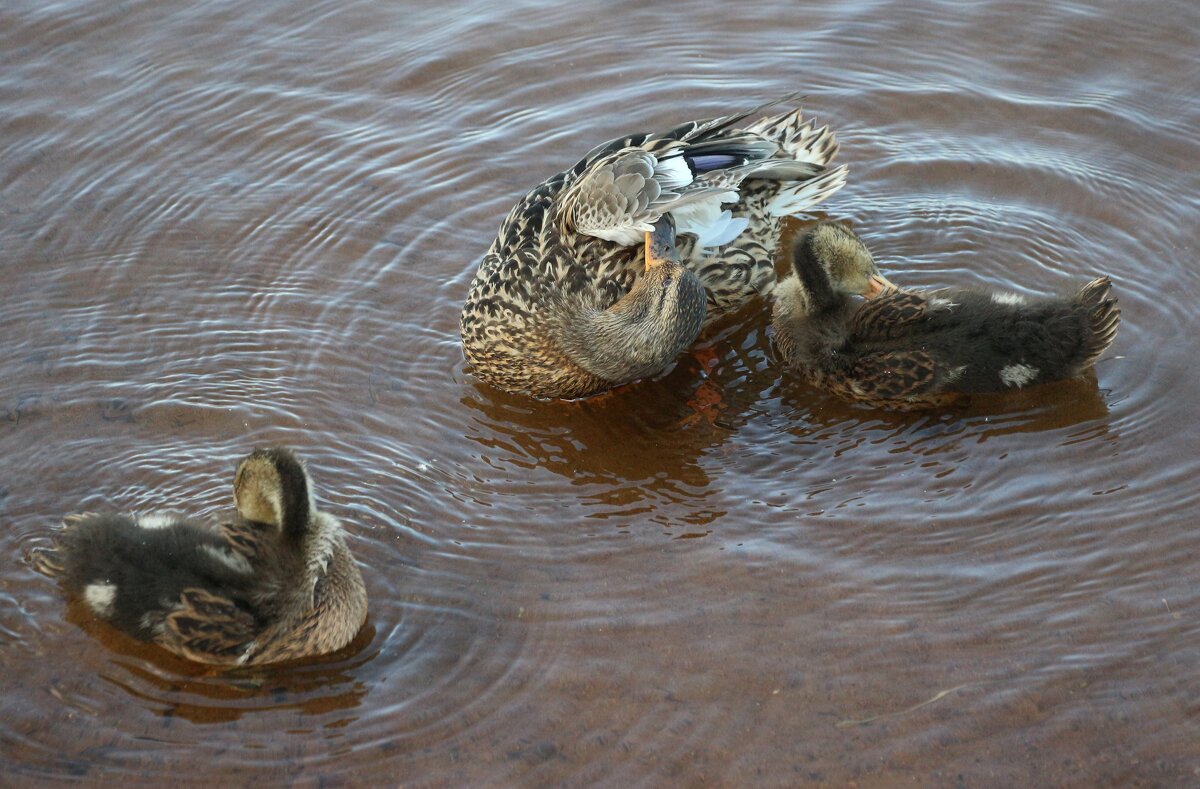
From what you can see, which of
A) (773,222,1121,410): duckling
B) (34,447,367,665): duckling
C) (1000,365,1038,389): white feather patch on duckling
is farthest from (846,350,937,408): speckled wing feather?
(34,447,367,665): duckling

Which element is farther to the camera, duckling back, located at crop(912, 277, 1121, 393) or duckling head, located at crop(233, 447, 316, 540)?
duckling back, located at crop(912, 277, 1121, 393)

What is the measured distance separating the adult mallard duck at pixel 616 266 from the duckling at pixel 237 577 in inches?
52.5

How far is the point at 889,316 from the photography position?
490 centimetres

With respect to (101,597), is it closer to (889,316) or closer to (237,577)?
(237,577)

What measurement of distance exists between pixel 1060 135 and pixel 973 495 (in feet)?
8.56

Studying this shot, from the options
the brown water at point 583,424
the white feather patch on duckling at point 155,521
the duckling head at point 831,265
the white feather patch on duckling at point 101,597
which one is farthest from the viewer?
Answer: the duckling head at point 831,265

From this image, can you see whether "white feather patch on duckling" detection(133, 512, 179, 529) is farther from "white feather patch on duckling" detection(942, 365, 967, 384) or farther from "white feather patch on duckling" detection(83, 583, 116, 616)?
"white feather patch on duckling" detection(942, 365, 967, 384)

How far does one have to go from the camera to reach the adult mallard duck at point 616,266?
4801 millimetres

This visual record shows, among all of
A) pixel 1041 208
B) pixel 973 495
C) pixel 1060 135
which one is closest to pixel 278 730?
pixel 973 495

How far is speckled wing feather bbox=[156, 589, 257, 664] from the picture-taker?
12.1 feet

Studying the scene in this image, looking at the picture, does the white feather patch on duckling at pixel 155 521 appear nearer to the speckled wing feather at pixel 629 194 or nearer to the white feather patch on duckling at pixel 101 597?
the white feather patch on duckling at pixel 101 597

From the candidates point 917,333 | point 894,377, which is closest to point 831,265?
point 917,333

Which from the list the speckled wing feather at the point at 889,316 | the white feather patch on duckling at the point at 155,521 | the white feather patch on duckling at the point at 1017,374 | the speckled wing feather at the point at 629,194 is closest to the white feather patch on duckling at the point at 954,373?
the white feather patch on duckling at the point at 1017,374

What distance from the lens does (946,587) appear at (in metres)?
4.02
